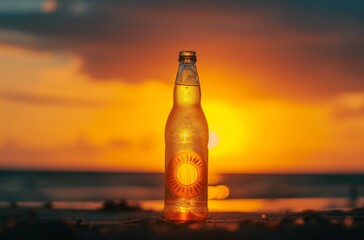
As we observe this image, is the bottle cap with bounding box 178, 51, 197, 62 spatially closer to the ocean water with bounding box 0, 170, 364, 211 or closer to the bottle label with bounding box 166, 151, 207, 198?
the bottle label with bounding box 166, 151, 207, 198

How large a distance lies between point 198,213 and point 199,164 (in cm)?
47

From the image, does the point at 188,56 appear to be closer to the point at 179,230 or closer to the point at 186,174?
the point at 186,174

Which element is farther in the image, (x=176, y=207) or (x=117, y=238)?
(x=176, y=207)

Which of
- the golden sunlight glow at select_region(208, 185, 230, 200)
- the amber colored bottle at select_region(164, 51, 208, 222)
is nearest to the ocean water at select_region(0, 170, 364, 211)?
the golden sunlight glow at select_region(208, 185, 230, 200)

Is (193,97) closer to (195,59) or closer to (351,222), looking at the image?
(195,59)

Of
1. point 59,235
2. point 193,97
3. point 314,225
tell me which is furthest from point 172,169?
point 59,235

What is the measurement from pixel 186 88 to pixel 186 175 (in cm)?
92

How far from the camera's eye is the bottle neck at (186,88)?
27.8 feet

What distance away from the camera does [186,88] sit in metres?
8.51

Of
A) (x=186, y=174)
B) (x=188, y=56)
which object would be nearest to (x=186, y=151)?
(x=186, y=174)

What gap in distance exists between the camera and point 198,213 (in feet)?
26.9

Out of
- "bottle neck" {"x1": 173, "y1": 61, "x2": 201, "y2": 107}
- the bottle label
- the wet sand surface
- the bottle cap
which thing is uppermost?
the bottle cap

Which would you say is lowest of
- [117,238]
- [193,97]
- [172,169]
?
[117,238]

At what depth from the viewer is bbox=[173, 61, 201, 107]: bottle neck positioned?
8.48 meters
